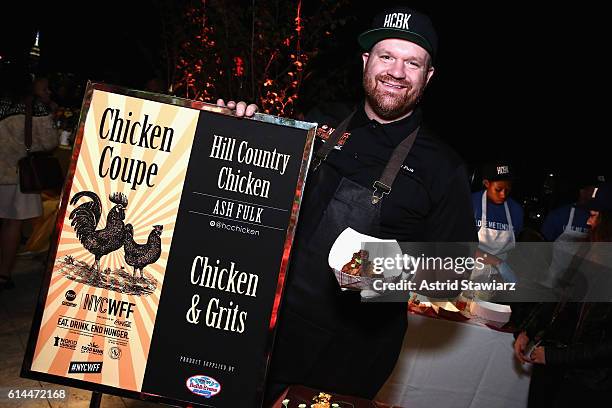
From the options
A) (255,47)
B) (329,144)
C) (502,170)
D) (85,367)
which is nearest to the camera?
(85,367)

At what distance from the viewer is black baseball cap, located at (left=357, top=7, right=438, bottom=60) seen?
1.71 meters

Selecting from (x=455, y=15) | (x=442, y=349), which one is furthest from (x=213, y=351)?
(x=455, y=15)

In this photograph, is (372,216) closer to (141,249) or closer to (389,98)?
(389,98)

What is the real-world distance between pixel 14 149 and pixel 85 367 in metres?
3.28

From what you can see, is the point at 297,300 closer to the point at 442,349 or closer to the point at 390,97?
the point at 390,97

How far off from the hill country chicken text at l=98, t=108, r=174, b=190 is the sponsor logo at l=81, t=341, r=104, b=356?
0.45 meters

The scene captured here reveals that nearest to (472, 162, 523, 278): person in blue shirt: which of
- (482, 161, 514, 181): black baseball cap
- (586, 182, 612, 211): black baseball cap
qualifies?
(482, 161, 514, 181): black baseball cap

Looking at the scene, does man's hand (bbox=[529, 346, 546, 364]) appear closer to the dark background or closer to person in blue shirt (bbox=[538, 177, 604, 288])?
person in blue shirt (bbox=[538, 177, 604, 288])

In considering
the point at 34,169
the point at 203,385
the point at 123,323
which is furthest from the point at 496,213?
the point at 34,169

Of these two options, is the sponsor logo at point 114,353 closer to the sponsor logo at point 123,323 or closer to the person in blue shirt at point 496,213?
the sponsor logo at point 123,323

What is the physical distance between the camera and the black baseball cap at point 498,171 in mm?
3971

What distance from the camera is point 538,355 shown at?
2.43 meters

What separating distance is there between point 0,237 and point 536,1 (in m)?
7.06

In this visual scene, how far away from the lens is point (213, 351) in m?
1.41
